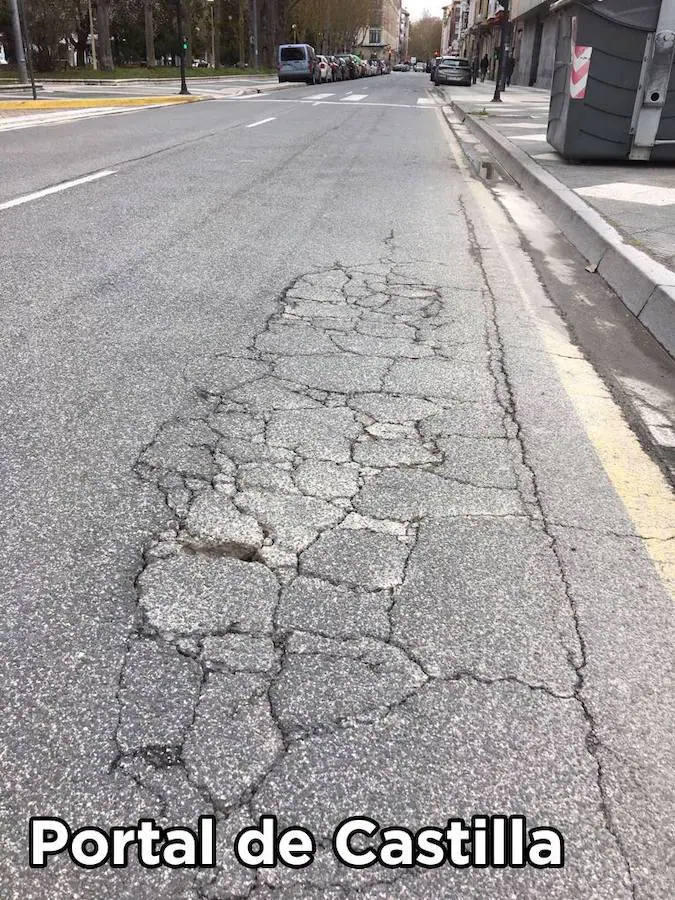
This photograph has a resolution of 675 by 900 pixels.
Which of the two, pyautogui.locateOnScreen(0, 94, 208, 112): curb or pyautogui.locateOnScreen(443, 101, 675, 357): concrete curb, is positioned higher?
pyautogui.locateOnScreen(0, 94, 208, 112): curb

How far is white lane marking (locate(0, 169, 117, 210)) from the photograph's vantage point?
23.9ft

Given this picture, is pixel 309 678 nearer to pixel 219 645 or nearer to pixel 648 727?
pixel 219 645

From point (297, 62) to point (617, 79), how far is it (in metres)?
36.8

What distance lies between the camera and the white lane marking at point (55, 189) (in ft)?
23.9

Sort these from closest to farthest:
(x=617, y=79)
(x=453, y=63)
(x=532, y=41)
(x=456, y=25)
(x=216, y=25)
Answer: (x=617, y=79), (x=453, y=63), (x=532, y=41), (x=216, y=25), (x=456, y=25)

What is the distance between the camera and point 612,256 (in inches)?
226

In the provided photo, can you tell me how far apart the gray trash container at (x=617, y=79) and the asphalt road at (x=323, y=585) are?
6.11 meters

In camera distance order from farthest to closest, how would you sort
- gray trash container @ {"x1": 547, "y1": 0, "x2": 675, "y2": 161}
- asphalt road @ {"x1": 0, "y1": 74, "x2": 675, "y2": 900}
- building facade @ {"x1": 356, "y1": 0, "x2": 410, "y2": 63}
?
building facade @ {"x1": 356, "y1": 0, "x2": 410, "y2": 63} < gray trash container @ {"x1": 547, "y1": 0, "x2": 675, "y2": 161} < asphalt road @ {"x1": 0, "y1": 74, "x2": 675, "y2": 900}

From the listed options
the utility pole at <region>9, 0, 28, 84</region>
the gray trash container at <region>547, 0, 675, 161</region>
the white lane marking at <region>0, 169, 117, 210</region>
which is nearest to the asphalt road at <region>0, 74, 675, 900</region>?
the white lane marking at <region>0, 169, 117, 210</region>

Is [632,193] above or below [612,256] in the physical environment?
above

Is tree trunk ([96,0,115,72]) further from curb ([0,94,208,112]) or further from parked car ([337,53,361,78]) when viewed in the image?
curb ([0,94,208,112])

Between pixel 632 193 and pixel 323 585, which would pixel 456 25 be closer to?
pixel 632 193

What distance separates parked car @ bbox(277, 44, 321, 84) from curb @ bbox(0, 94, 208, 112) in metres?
18.3

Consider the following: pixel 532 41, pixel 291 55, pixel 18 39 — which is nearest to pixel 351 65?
pixel 532 41
